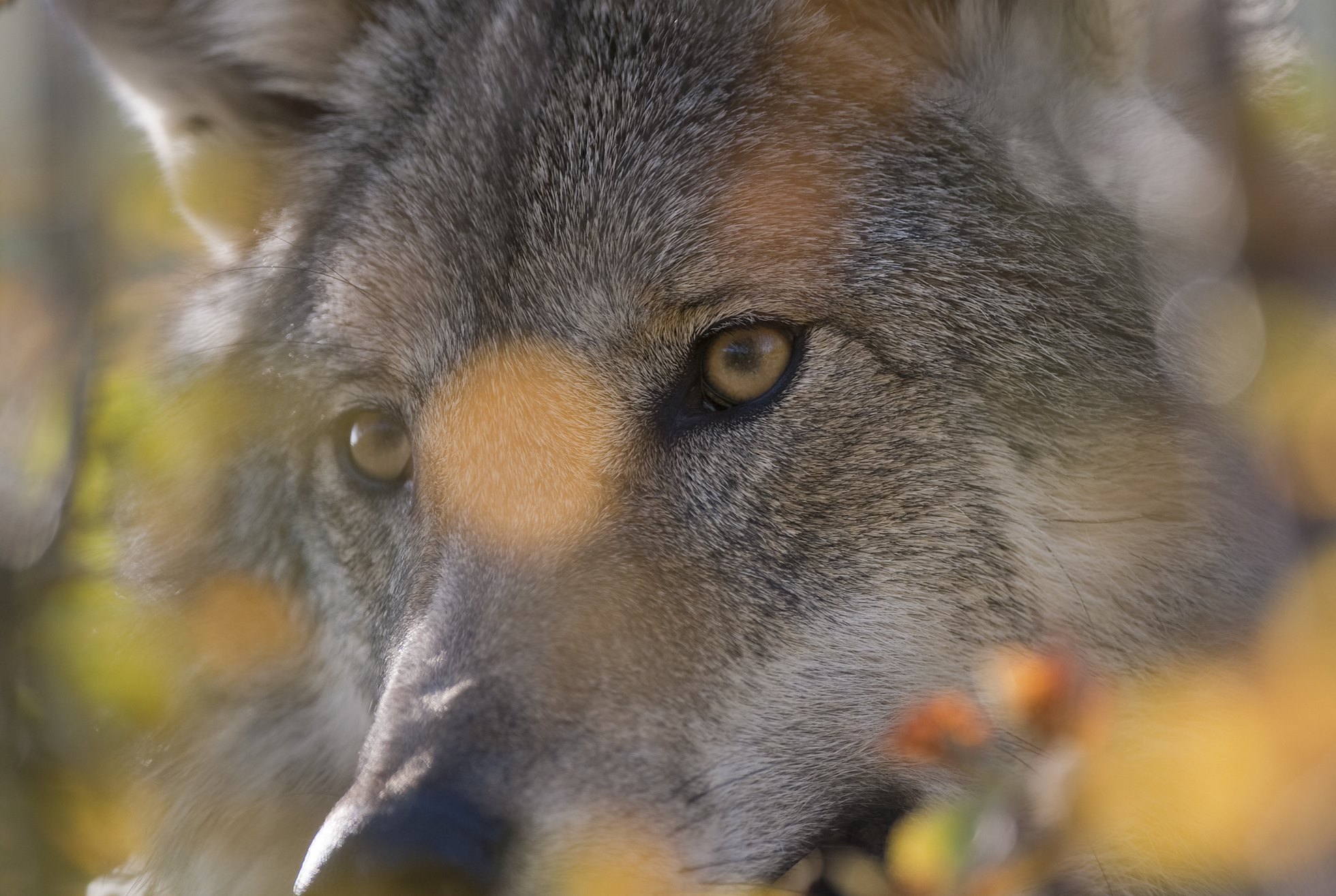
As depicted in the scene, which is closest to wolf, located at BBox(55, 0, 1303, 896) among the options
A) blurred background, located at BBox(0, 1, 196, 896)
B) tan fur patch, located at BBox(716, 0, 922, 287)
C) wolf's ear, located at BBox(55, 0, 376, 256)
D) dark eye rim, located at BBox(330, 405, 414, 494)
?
tan fur patch, located at BBox(716, 0, 922, 287)

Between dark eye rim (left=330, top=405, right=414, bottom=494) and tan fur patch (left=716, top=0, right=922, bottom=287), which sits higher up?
tan fur patch (left=716, top=0, right=922, bottom=287)

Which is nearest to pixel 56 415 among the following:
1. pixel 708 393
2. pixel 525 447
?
pixel 525 447

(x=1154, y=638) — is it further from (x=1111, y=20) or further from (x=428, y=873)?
(x=428, y=873)

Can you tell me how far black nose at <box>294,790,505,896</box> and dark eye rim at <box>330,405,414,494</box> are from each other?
1.23 m

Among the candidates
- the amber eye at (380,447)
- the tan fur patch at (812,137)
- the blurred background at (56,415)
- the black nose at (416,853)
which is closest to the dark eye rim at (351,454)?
the amber eye at (380,447)

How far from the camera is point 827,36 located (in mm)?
3172

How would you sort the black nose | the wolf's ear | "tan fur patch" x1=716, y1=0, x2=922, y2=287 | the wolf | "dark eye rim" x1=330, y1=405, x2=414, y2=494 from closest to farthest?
1. the black nose
2. the wolf
3. "tan fur patch" x1=716, y1=0, x2=922, y2=287
4. "dark eye rim" x1=330, y1=405, x2=414, y2=494
5. the wolf's ear

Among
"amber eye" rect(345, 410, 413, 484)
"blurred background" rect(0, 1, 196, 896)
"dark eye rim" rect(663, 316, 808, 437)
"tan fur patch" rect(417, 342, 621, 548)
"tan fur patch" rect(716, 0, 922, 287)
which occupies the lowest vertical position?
"blurred background" rect(0, 1, 196, 896)

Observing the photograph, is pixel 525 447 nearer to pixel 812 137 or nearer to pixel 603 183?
pixel 603 183

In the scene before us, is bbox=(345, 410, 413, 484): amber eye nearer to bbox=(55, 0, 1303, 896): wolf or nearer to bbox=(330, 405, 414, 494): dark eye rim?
bbox=(330, 405, 414, 494): dark eye rim

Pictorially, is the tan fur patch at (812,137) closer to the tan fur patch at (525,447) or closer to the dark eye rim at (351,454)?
the tan fur patch at (525,447)

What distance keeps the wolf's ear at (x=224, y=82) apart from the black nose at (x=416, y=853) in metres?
2.15

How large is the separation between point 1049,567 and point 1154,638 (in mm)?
257

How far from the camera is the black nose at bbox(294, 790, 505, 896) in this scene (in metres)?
2.33
